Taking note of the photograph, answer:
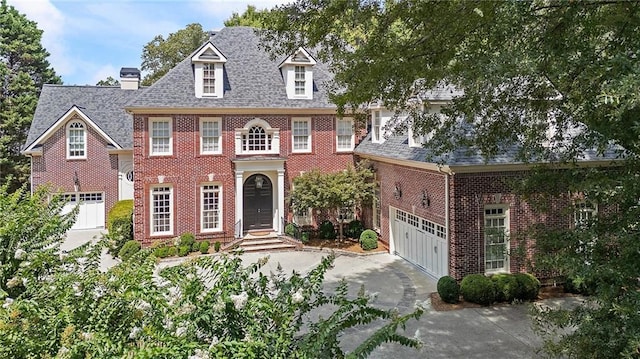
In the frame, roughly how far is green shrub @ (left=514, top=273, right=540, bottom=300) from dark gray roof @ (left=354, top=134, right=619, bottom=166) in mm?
3240

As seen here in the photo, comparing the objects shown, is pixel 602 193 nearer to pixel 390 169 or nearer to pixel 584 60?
pixel 584 60

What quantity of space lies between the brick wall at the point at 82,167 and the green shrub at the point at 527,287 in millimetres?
20712

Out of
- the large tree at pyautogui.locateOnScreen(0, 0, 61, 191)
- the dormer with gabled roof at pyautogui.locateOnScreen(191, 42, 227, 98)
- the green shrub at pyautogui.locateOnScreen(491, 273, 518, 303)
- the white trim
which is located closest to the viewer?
the green shrub at pyautogui.locateOnScreen(491, 273, 518, 303)

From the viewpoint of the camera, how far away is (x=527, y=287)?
12.6 m

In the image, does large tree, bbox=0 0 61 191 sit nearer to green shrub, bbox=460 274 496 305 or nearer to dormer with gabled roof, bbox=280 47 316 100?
dormer with gabled roof, bbox=280 47 316 100

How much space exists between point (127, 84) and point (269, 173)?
13.3 m

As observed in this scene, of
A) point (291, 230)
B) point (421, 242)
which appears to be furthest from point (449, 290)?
point (291, 230)

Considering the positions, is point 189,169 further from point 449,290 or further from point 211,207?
point 449,290

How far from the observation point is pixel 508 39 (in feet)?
22.4

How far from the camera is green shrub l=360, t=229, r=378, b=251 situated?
18.6 m

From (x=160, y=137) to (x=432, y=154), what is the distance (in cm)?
1205

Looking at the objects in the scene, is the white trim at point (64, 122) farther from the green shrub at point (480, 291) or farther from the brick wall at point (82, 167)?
the green shrub at point (480, 291)

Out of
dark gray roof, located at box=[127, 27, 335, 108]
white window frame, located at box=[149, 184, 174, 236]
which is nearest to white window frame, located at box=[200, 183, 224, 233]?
white window frame, located at box=[149, 184, 174, 236]

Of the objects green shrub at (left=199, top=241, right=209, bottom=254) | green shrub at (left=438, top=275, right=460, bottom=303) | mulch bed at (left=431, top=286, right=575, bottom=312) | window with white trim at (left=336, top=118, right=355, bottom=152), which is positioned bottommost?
mulch bed at (left=431, top=286, right=575, bottom=312)
